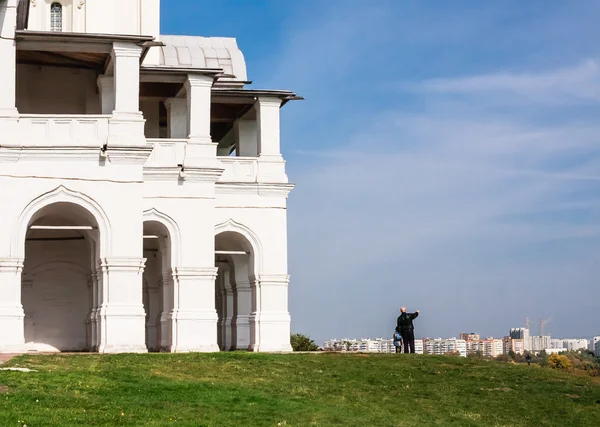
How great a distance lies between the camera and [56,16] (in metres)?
41.0

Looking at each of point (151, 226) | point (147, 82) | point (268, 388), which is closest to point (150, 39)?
point (147, 82)

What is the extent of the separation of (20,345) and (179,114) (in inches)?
429

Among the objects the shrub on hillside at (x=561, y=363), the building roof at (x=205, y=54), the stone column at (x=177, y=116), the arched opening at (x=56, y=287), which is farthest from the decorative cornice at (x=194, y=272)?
the shrub on hillside at (x=561, y=363)

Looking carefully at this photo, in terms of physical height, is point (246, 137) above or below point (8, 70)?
below

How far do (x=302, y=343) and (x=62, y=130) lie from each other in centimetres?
2263

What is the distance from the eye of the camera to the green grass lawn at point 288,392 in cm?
2159

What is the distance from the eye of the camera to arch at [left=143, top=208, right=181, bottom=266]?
3672 centimetres

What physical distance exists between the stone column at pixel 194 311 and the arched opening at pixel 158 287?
1.25 feet

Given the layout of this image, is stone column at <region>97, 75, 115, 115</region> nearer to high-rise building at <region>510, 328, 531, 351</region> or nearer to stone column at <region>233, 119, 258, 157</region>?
stone column at <region>233, 119, 258, 157</region>

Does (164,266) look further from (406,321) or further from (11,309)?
(406,321)

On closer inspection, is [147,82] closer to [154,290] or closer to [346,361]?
[154,290]

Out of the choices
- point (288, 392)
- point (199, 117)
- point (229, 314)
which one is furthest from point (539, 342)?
point (288, 392)

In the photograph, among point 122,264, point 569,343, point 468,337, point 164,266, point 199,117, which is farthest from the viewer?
point 569,343

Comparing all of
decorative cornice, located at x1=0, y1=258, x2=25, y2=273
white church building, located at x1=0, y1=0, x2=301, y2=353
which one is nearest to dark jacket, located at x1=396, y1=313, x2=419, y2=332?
white church building, located at x1=0, y1=0, x2=301, y2=353
